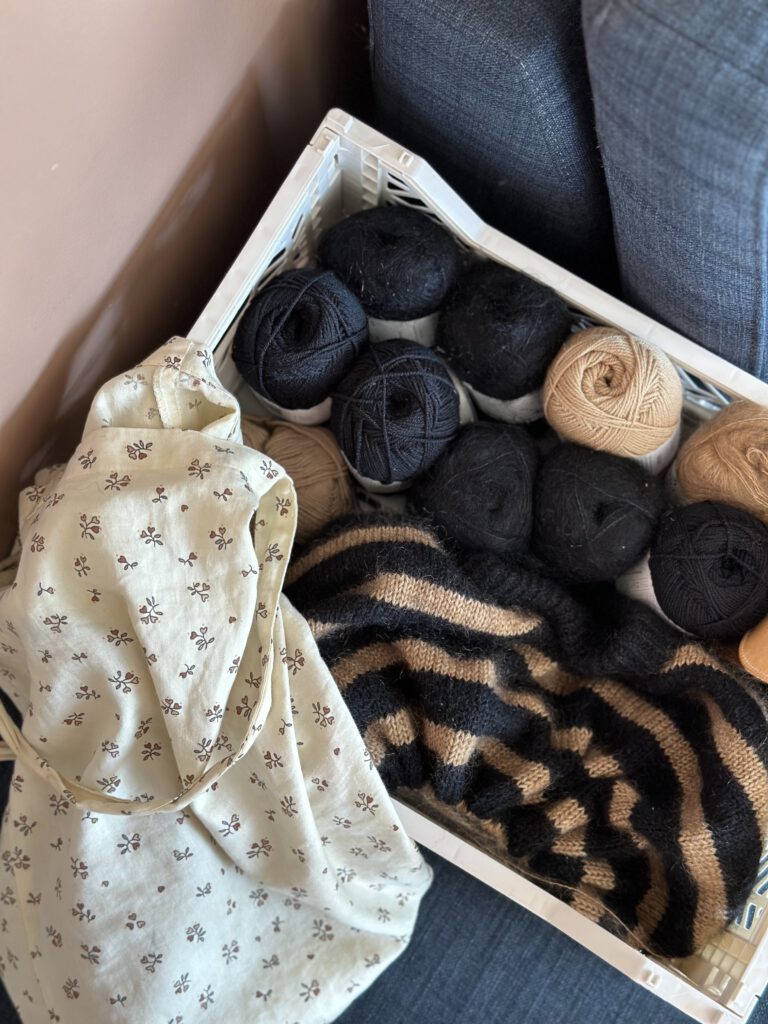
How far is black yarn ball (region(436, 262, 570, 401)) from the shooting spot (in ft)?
2.61

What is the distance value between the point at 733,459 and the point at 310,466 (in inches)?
14.5

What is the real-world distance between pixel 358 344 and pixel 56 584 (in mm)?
328

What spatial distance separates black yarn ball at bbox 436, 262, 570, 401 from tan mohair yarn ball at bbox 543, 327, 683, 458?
0.02 metres

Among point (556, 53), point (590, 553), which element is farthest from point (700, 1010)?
point (556, 53)

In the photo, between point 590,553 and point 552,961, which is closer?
point 590,553

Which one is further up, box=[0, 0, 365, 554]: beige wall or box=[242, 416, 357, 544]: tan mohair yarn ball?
box=[0, 0, 365, 554]: beige wall

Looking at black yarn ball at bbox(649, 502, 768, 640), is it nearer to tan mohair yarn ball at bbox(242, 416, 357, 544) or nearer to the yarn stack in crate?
the yarn stack in crate

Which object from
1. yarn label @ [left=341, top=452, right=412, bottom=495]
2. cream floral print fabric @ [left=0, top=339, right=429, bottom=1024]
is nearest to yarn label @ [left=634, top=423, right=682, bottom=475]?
yarn label @ [left=341, top=452, right=412, bottom=495]

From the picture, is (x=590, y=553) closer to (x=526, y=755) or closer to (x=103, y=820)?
(x=526, y=755)

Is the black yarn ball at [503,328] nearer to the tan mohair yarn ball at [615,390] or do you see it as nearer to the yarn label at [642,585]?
the tan mohair yarn ball at [615,390]

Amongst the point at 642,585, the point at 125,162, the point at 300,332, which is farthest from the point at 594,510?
the point at 125,162

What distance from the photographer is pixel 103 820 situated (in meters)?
0.76

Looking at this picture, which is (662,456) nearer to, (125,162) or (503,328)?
(503,328)

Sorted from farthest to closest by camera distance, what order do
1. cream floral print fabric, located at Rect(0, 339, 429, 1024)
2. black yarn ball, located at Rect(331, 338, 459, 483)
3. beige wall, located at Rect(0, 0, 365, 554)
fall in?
black yarn ball, located at Rect(331, 338, 459, 483) < cream floral print fabric, located at Rect(0, 339, 429, 1024) < beige wall, located at Rect(0, 0, 365, 554)
